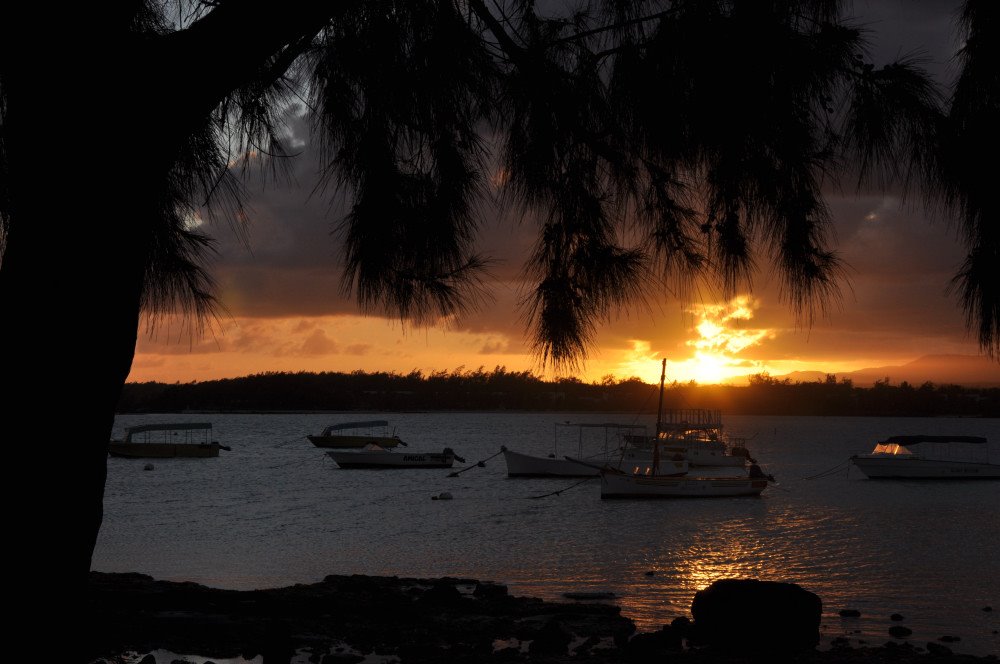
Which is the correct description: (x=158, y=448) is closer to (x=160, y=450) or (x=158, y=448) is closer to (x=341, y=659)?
(x=160, y=450)

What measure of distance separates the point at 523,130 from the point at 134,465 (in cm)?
7359

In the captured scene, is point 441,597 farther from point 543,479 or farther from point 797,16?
point 543,479

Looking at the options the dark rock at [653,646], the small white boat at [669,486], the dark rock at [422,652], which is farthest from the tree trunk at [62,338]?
the small white boat at [669,486]

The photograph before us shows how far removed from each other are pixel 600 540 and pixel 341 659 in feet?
64.2

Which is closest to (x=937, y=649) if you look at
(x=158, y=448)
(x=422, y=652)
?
(x=422, y=652)

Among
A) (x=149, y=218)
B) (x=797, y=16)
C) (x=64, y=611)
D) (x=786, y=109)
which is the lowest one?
(x=64, y=611)

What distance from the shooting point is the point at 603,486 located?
4078cm

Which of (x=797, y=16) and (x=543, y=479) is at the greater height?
(x=797, y=16)

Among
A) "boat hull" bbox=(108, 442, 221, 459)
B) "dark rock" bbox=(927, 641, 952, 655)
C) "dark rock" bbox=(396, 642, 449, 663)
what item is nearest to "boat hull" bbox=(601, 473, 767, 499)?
"dark rock" bbox=(927, 641, 952, 655)

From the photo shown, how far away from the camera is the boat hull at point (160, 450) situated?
239 feet

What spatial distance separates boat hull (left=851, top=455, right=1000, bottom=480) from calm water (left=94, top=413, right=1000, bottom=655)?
627 mm

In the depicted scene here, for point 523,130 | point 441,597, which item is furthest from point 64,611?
point 441,597

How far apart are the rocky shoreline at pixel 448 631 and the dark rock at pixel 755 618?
0.04 ft

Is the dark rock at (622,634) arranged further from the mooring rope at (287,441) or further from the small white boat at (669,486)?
the mooring rope at (287,441)
